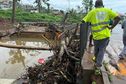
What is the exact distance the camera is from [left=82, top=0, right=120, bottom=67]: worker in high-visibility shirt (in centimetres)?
884

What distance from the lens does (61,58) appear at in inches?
463

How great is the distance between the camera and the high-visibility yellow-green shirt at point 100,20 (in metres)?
8.84

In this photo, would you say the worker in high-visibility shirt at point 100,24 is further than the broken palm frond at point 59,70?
No

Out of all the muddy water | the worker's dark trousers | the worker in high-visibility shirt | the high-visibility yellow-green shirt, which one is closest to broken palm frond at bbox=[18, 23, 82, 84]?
the worker's dark trousers

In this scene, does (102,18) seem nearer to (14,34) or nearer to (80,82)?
(80,82)

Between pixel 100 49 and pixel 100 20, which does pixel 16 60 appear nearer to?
pixel 100 49

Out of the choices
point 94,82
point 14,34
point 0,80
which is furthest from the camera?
point 14,34

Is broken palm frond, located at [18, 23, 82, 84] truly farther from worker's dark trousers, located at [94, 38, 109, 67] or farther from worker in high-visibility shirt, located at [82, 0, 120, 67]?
worker in high-visibility shirt, located at [82, 0, 120, 67]

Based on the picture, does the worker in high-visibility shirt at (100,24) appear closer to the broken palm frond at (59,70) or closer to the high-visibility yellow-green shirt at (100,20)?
the high-visibility yellow-green shirt at (100,20)

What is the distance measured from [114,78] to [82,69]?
0.92 metres

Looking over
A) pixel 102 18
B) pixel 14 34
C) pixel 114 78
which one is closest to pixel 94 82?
pixel 114 78

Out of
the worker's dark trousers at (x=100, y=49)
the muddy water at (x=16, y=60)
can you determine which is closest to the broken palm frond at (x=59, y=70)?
the worker's dark trousers at (x=100, y=49)

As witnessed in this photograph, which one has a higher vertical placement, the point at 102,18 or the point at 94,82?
the point at 102,18

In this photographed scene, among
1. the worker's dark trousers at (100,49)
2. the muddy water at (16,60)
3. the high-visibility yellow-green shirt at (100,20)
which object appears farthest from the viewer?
the muddy water at (16,60)
